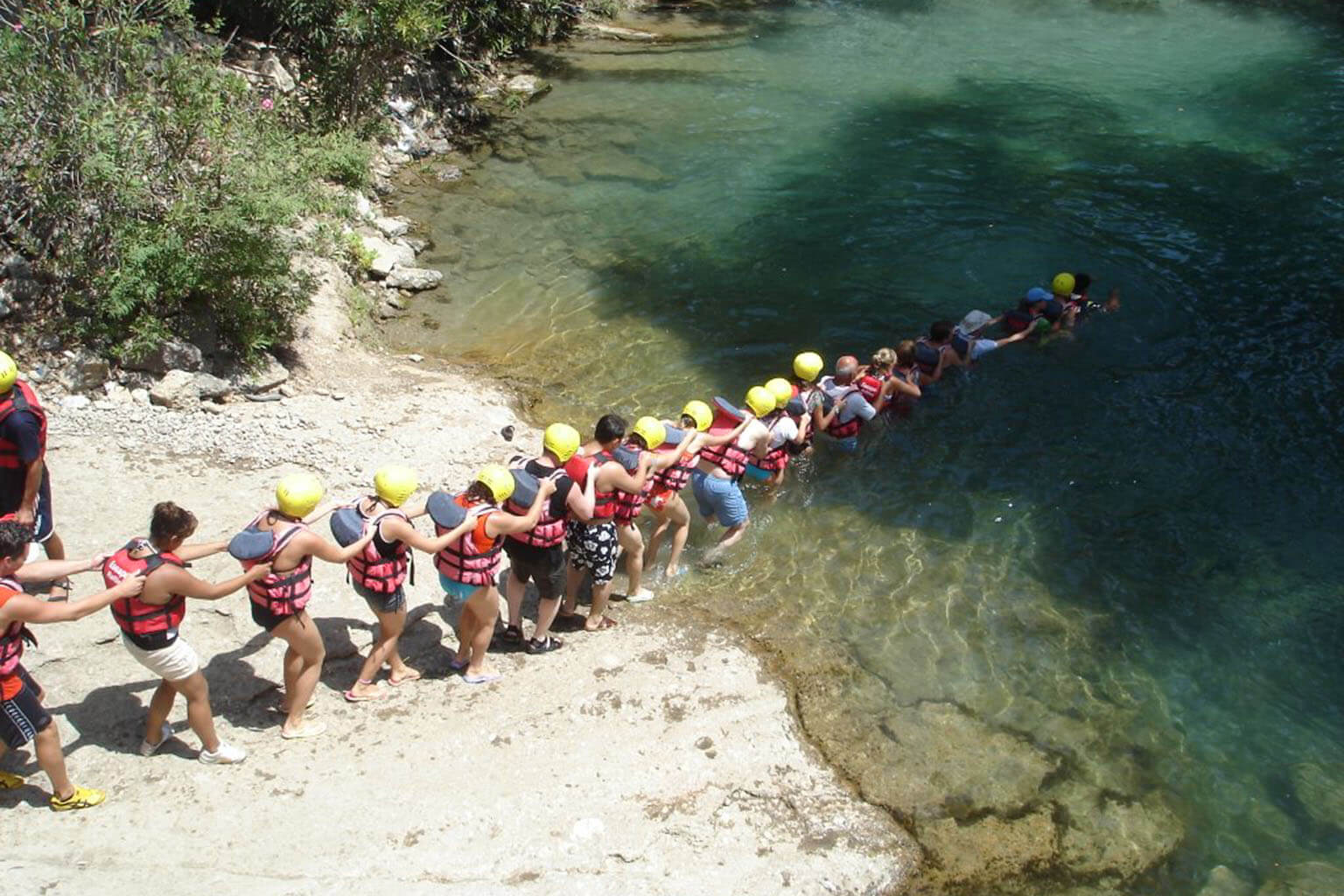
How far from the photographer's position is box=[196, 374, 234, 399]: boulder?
988 cm


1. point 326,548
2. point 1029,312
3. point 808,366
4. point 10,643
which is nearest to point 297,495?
point 326,548

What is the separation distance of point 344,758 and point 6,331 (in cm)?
586

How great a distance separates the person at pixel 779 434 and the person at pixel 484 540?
277cm

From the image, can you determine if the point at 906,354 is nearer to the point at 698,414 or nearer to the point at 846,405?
the point at 846,405

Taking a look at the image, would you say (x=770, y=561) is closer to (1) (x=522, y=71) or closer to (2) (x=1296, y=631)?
(2) (x=1296, y=631)

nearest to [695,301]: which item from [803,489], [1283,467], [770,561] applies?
[803,489]

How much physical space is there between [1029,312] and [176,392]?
370 inches

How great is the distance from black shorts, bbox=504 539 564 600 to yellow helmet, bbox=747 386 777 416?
2.32 m

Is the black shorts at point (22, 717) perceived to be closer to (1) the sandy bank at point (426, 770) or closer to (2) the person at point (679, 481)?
(1) the sandy bank at point (426, 770)

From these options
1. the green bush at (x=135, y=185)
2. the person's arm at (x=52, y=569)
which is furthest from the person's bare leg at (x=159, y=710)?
the green bush at (x=135, y=185)

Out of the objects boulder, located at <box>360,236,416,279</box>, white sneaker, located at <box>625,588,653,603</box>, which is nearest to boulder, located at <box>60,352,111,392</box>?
boulder, located at <box>360,236,416,279</box>

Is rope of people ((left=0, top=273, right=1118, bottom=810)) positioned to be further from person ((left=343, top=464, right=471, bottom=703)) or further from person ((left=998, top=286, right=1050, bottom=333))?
person ((left=998, top=286, right=1050, bottom=333))

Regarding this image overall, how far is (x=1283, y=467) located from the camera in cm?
1059

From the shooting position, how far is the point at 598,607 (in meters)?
8.23
